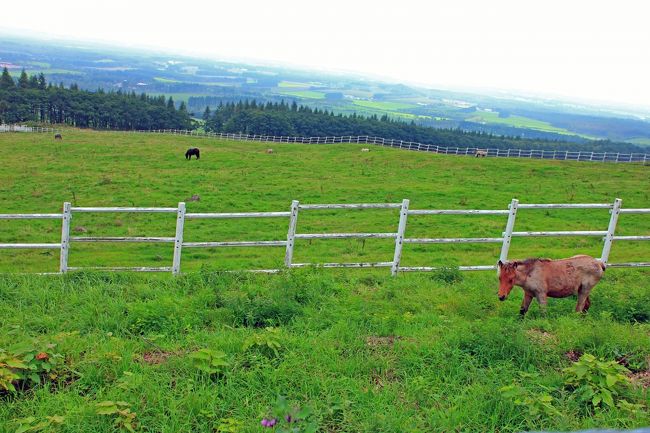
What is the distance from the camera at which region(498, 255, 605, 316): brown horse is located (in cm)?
845

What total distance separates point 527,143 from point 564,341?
108 metres

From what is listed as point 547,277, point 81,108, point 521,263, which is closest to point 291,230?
point 521,263

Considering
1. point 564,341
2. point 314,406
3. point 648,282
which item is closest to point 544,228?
point 648,282

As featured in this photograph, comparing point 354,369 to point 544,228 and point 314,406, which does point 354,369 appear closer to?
point 314,406

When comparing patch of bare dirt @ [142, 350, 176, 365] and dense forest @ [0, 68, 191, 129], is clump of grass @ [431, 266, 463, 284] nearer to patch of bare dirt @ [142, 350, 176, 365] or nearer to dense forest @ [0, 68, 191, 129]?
patch of bare dirt @ [142, 350, 176, 365]

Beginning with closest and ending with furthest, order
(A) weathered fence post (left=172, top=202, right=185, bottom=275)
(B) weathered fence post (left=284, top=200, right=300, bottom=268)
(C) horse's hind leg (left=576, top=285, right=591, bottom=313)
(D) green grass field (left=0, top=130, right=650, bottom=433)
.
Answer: (D) green grass field (left=0, top=130, right=650, bottom=433)
(C) horse's hind leg (left=576, top=285, right=591, bottom=313)
(A) weathered fence post (left=172, top=202, right=185, bottom=275)
(B) weathered fence post (left=284, top=200, right=300, bottom=268)

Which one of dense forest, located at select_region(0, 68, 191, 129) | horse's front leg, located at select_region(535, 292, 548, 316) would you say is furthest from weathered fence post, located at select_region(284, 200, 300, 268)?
dense forest, located at select_region(0, 68, 191, 129)

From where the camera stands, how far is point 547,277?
8.54 m

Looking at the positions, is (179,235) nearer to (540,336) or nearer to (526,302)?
(526,302)

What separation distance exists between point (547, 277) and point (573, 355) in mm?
1826

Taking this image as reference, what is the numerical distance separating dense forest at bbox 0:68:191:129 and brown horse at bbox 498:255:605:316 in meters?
98.8

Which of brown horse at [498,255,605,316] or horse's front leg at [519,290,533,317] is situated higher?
brown horse at [498,255,605,316]

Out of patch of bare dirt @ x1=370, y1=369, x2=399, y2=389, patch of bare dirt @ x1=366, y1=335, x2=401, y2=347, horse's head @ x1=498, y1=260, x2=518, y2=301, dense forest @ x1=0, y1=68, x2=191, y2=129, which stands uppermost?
horse's head @ x1=498, y1=260, x2=518, y2=301

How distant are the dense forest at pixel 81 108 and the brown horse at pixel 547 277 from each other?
98811 mm
